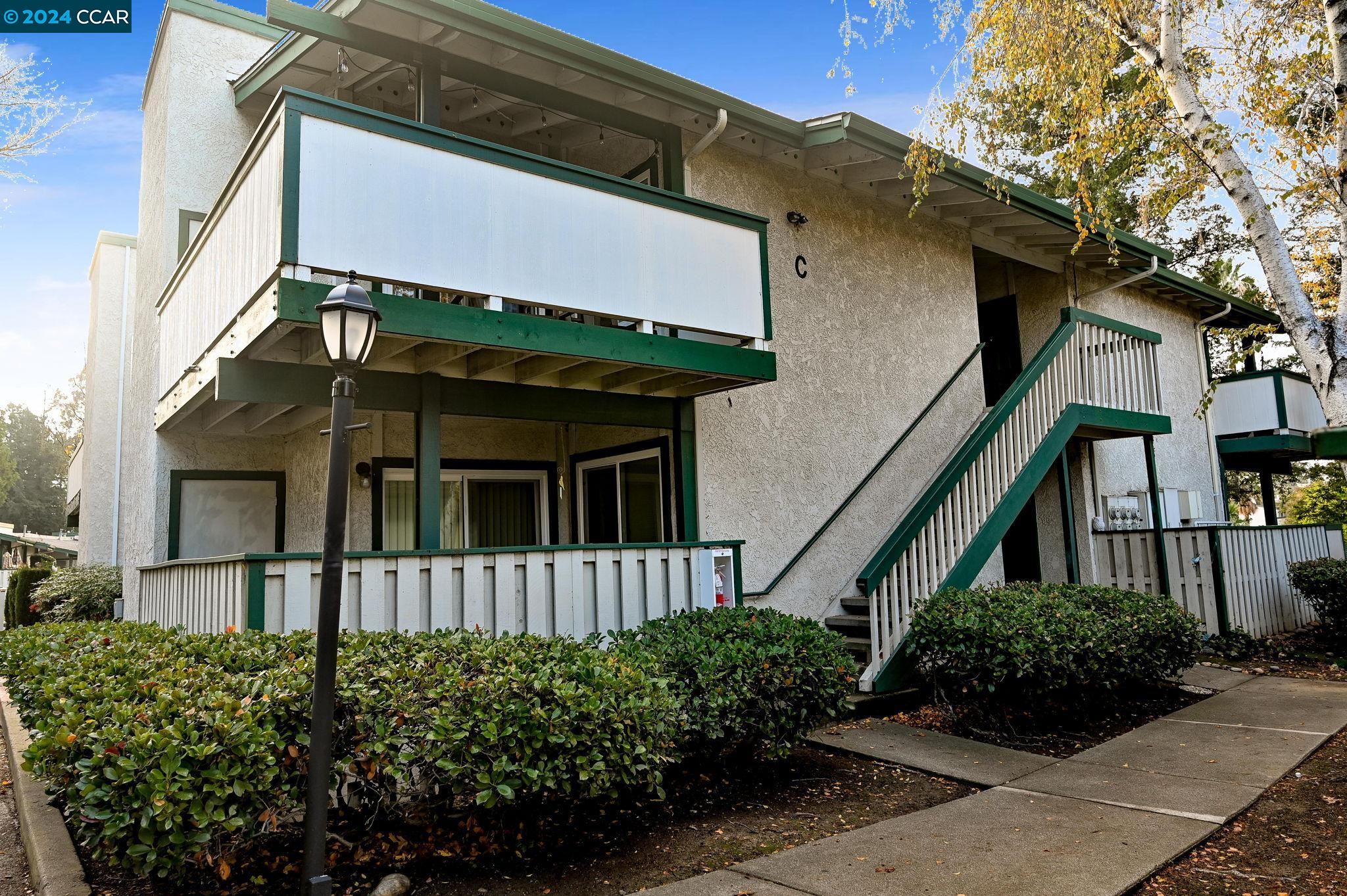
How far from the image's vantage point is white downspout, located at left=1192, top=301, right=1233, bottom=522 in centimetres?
1638

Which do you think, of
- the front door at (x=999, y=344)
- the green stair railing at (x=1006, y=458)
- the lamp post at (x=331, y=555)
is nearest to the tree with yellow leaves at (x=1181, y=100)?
the green stair railing at (x=1006, y=458)

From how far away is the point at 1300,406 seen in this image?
16.6 m

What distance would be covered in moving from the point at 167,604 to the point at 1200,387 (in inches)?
679

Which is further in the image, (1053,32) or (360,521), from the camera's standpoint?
(360,521)

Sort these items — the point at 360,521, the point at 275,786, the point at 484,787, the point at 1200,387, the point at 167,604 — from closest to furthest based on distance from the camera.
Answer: the point at 275,786, the point at 484,787, the point at 167,604, the point at 360,521, the point at 1200,387

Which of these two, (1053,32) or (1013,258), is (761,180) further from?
(1013,258)

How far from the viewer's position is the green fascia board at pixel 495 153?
218 inches

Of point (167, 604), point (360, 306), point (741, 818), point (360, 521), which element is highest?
point (360, 306)

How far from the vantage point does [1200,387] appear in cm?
1656

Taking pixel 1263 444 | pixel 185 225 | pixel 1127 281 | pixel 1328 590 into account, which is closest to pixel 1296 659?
pixel 1328 590

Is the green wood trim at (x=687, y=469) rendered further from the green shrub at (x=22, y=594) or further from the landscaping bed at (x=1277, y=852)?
the green shrub at (x=22, y=594)

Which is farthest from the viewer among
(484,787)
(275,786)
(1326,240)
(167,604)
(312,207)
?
(1326,240)

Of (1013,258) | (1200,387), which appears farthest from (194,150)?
(1200,387)

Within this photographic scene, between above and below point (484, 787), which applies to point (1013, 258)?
above
